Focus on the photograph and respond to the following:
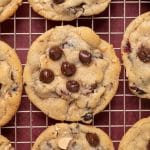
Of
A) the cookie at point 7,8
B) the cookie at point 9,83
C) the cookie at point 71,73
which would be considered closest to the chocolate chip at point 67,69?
the cookie at point 71,73

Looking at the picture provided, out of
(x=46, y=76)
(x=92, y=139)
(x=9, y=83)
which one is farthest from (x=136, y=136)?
(x=9, y=83)

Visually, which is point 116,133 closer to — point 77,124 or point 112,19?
point 77,124

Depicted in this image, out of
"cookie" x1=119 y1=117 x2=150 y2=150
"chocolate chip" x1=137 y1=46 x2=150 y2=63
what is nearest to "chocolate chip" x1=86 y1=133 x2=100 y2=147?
"cookie" x1=119 y1=117 x2=150 y2=150

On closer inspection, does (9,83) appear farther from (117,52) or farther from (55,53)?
(117,52)

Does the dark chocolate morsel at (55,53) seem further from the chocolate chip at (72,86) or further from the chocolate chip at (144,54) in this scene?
the chocolate chip at (144,54)

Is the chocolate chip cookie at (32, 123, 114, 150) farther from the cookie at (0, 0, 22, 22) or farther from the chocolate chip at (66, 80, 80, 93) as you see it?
the cookie at (0, 0, 22, 22)
